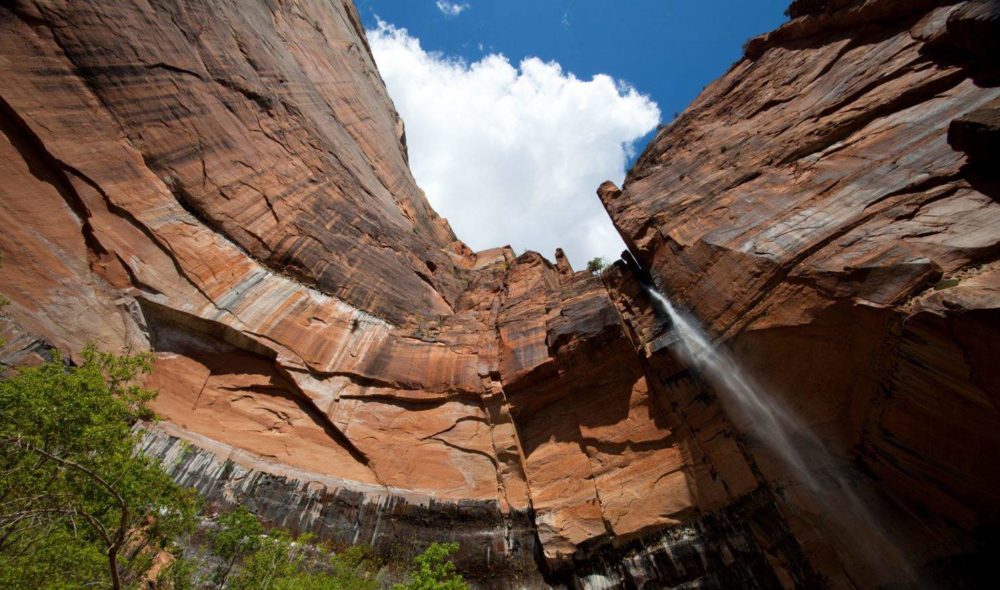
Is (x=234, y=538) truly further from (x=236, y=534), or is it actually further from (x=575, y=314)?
(x=575, y=314)

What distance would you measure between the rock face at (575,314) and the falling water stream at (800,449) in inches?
8.2

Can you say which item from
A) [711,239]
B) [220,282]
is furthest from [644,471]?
[220,282]

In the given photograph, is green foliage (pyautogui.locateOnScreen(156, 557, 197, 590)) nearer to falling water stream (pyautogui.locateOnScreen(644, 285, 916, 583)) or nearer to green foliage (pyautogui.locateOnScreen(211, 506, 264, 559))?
green foliage (pyautogui.locateOnScreen(211, 506, 264, 559))

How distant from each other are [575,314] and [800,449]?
8.58 m

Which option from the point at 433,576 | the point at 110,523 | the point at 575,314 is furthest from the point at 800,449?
the point at 110,523

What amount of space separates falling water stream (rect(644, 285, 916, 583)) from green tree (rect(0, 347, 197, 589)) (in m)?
14.4

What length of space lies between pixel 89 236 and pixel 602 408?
18.2 meters

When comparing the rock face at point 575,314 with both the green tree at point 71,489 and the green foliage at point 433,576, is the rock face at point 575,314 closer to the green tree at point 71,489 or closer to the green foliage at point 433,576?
the green foliage at point 433,576

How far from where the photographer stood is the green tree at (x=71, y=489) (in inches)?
302

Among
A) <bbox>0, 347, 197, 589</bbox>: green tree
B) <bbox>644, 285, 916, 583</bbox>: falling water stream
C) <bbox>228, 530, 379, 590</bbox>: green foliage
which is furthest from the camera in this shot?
<bbox>228, 530, 379, 590</bbox>: green foliage

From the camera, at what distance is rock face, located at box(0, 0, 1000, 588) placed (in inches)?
400

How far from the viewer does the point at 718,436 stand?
44.9ft

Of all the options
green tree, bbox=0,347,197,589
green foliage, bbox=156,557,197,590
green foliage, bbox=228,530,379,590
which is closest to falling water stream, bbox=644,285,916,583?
green foliage, bbox=228,530,379,590

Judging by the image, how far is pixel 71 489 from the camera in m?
8.46
